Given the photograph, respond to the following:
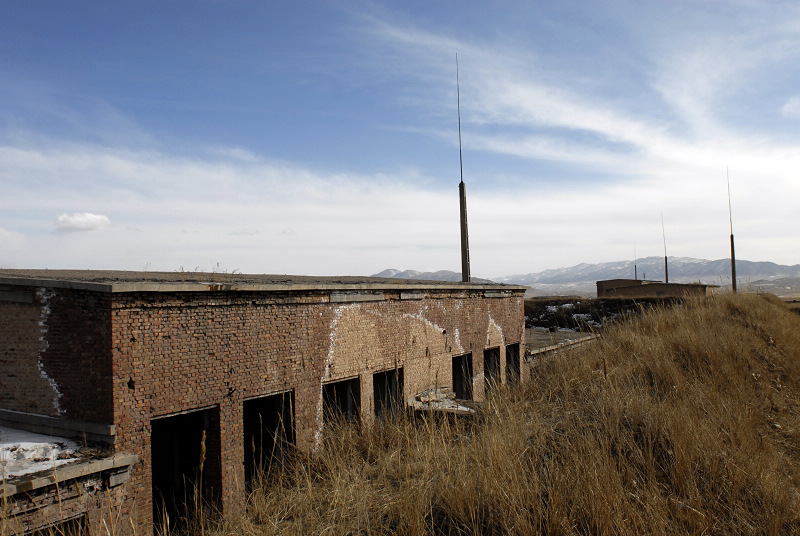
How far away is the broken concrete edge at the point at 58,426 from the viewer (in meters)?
6.12

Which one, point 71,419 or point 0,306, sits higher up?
point 0,306

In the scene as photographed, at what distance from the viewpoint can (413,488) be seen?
5.18m

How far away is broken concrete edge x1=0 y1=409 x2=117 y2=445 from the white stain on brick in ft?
0.60

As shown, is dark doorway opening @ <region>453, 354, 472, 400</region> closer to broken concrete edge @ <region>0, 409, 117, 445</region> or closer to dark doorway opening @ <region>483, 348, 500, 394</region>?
dark doorway opening @ <region>483, 348, 500, 394</region>

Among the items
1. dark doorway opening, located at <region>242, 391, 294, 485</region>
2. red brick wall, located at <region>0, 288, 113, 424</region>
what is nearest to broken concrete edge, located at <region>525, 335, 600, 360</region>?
dark doorway opening, located at <region>242, 391, 294, 485</region>

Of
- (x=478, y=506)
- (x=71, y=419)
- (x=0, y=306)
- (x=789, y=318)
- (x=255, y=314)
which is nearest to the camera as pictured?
(x=478, y=506)

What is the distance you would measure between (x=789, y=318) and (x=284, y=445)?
17995 millimetres

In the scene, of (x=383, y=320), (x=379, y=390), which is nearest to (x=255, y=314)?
(x=383, y=320)

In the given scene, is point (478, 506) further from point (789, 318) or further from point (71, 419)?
point (789, 318)

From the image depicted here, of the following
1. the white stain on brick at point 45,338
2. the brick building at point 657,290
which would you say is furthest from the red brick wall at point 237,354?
the brick building at point 657,290

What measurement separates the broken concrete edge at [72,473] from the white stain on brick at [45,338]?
118 centimetres

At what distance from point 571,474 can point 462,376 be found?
855 centimetres

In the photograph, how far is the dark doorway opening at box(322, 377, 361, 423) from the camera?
9.24 meters

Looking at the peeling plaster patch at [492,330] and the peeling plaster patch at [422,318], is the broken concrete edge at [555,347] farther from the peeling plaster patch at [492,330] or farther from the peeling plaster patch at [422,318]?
the peeling plaster patch at [422,318]
